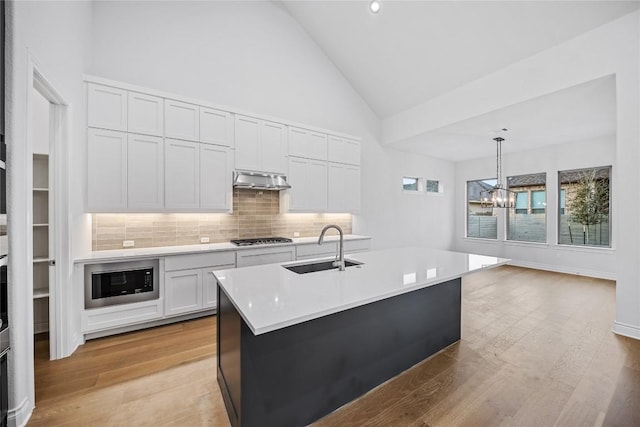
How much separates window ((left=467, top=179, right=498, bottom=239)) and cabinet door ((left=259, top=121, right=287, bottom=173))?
582cm

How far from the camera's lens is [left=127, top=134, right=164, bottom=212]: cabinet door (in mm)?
3051

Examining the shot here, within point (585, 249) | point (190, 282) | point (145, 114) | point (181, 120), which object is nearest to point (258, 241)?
point (190, 282)

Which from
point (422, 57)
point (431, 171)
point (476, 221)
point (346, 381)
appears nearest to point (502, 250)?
point (476, 221)

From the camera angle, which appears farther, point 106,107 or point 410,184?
point 410,184

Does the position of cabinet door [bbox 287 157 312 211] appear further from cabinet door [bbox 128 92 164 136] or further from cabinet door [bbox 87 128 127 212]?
cabinet door [bbox 87 128 127 212]

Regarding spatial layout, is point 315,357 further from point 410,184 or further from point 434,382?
point 410,184

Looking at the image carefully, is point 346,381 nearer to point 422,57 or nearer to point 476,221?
point 422,57

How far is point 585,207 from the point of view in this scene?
5.55 m

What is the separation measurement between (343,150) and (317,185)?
899 millimetres

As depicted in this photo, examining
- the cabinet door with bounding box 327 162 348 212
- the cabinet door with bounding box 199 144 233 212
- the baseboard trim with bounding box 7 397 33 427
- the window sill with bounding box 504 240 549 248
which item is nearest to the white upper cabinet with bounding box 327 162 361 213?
the cabinet door with bounding box 327 162 348 212

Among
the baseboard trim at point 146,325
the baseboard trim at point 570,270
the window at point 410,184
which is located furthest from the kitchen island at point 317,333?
the baseboard trim at point 570,270

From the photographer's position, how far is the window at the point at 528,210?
6.20 metres

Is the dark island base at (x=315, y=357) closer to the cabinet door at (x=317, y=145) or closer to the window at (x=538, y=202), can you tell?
the cabinet door at (x=317, y=145)

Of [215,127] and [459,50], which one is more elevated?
[459,50]
